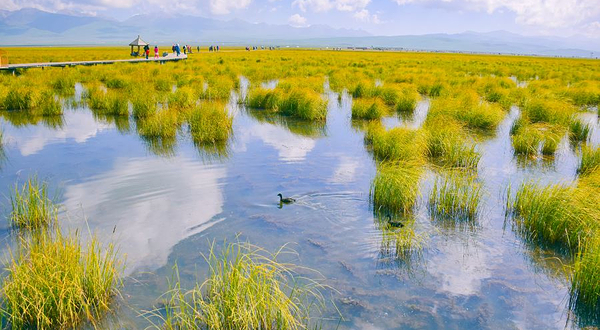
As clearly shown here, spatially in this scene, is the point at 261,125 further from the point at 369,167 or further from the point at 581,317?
the point at 581,317

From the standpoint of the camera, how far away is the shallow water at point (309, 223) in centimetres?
589

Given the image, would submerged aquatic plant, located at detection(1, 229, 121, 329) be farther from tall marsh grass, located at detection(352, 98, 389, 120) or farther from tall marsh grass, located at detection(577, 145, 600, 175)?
tall marsh grass, located at detection(352, 98, 389, 120)

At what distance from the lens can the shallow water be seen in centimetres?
589

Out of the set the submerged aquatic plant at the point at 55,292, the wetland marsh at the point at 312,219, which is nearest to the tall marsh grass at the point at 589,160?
the wetland marsh at the point at 312,219

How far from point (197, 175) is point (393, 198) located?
5.16 metres

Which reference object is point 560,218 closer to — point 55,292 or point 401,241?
point 401,241

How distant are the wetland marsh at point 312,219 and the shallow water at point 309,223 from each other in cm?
4

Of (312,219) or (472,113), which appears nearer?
(312,219)

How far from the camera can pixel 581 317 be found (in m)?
5.60

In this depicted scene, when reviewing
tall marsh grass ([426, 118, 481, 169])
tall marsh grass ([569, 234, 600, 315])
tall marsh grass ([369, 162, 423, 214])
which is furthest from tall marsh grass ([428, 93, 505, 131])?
tall marsh grass ([569, 234, 600, 315])

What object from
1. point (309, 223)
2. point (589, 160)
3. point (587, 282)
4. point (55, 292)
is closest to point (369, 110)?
point (589, 160)

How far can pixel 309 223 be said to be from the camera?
825 cm

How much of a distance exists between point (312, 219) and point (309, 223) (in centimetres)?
20

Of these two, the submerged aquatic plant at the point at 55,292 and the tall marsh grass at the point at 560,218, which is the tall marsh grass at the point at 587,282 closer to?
the tall marsh grass at the point at 560,218
